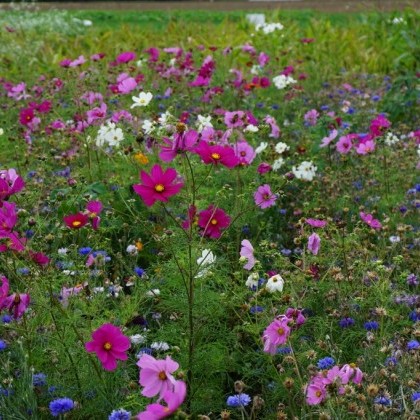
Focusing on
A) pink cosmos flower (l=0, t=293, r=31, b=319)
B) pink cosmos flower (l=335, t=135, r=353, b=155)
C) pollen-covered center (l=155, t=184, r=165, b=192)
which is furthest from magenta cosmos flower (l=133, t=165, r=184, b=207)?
pink cosmos flower (l=335, t=135, r=353, b=155)

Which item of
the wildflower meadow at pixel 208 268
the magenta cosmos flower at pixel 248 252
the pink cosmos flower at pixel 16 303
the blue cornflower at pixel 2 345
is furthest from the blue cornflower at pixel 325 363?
the blue cornflower at pixel 2 345

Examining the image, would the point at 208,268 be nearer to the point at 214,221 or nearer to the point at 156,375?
the point at 214,221

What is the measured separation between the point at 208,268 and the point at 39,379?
58 cm

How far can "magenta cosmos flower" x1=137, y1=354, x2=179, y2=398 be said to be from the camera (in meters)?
1.56

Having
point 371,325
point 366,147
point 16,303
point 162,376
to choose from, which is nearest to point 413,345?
point 371,325

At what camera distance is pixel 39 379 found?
205 centimetres

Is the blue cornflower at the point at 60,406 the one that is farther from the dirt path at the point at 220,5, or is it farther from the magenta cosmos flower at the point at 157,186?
the dirt path at the point at 220,5

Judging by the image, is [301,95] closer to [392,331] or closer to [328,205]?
[328,205]

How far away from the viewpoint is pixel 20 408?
202cm

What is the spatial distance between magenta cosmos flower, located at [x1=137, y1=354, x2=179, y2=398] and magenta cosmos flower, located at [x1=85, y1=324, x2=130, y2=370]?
238mm

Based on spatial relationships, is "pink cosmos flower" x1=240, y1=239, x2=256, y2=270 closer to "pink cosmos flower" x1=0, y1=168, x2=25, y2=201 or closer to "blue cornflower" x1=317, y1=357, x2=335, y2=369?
"blue cornflower" x1=317, y1=357, x2=335, y2=369

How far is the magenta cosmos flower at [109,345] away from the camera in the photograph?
5.90 feet

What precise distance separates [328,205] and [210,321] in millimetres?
1443

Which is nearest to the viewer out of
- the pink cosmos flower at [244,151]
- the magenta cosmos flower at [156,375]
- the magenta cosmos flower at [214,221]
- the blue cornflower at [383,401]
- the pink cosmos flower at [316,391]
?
the magenta cosmos flower at [156,375]
